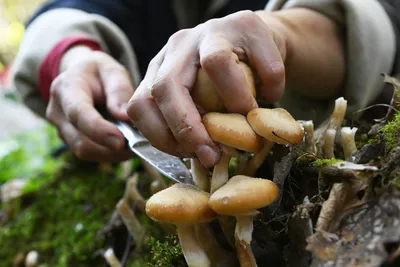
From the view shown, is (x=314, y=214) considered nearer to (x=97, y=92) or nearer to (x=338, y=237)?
(x=338, y=237)

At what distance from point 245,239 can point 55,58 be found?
1.45 m

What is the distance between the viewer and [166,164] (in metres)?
1.07

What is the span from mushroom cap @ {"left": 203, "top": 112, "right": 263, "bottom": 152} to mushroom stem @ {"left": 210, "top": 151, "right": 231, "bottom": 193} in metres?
0.07

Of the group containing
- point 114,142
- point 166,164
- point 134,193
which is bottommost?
point 134,193

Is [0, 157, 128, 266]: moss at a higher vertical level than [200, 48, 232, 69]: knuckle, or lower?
lower

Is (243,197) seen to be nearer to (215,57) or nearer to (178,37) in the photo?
(215,57)

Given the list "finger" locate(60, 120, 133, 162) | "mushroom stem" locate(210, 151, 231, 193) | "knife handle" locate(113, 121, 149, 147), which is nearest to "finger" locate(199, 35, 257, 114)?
"mushroom stem" locate(210, 151, 231, 193)

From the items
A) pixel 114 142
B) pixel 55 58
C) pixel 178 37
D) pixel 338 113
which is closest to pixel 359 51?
pixel 338 113

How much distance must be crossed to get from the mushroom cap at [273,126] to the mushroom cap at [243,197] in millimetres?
101

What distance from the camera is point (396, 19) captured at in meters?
1.52

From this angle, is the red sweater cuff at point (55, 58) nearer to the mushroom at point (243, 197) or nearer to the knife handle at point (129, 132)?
the knife handle at point (129, 132)

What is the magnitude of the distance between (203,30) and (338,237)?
500 mm

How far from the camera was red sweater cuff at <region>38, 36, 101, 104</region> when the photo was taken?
75.3 inches

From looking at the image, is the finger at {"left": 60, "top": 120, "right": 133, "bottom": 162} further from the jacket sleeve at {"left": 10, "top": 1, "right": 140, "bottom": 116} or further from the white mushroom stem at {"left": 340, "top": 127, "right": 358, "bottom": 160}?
the white mushroom stem at {"left": 340, "top": 127, "right": 358, "bottom": 160}
